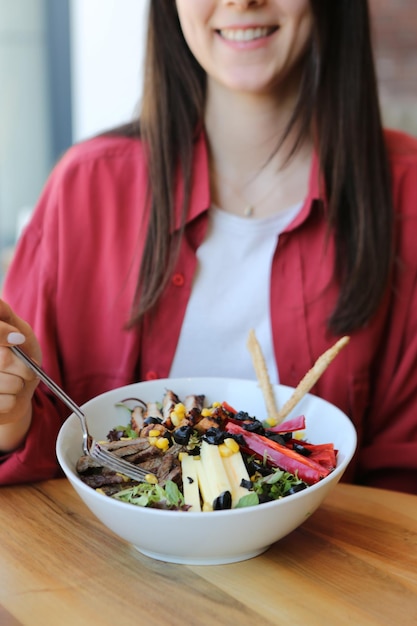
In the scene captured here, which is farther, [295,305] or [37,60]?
[37,60]

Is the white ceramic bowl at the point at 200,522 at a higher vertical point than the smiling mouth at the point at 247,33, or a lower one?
lower

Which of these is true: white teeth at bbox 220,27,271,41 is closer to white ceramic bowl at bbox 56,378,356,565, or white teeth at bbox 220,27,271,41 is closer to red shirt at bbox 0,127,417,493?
red shirt at bbox 0,127,417,493

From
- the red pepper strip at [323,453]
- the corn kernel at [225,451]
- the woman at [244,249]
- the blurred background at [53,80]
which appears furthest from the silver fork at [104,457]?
the blurred background at [53,80]

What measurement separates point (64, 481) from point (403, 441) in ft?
2.38

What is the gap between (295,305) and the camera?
160 cm

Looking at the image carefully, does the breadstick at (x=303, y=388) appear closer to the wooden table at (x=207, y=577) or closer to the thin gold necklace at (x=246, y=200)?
the wooden table at (x=207, y=577)

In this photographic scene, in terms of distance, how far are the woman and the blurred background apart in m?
2.47

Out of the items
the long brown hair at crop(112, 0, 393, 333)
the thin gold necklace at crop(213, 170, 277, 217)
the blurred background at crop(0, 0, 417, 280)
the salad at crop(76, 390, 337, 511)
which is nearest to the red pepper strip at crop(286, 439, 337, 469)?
the salad at crop(76, 390, 337, 511)

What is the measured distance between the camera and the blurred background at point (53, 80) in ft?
13.3

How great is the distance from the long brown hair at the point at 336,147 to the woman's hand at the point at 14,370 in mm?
426

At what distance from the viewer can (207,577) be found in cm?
101

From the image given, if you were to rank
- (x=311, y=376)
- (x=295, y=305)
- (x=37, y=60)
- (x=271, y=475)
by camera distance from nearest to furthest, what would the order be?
(x=271, y=475) < (x=311, y=376) < (x=295, y=305) < (x=37, y=60)

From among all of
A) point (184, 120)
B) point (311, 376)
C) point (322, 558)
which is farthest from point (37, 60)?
point (322, 558)

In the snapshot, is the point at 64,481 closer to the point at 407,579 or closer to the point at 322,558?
the point at 322,558
